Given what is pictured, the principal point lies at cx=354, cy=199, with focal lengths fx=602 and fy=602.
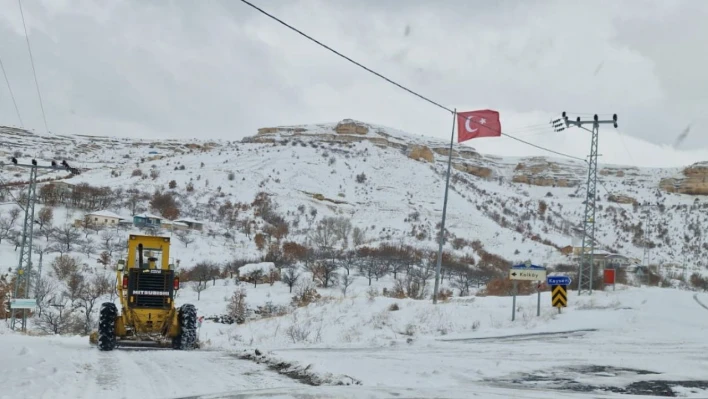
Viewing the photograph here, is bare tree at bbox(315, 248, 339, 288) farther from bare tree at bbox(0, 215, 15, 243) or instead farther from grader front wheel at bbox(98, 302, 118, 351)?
grader front wheel at bbox(98, 302, 118, 351)

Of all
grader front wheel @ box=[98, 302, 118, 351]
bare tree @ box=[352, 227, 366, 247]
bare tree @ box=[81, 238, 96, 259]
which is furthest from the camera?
bare tree @ box=[352, 227, 366, 247]

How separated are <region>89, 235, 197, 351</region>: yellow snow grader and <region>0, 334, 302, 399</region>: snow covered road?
2.39m

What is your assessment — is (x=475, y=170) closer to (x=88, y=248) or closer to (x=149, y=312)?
(x=88, y=248)

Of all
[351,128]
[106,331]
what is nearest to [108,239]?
[106,331]

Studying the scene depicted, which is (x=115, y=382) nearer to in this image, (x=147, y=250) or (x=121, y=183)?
(x=147, y=250)

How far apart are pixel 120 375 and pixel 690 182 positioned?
162801mm

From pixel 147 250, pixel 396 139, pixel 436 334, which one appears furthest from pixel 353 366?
pixel 396 139

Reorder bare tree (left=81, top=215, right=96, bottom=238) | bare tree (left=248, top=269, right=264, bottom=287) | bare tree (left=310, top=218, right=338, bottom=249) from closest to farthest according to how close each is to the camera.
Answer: bare tree (left=248, top=269, right=264, bottom=287) < bare tree (left=81, top=215, right=96, bottom=238) < bare tree (left=310, top=218, right=338, bottom=249)

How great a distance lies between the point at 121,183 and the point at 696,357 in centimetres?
8692

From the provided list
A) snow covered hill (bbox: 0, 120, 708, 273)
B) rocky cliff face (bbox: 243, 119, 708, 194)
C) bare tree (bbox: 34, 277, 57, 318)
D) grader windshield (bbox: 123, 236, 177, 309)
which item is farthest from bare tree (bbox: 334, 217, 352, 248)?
grader windshield (bbox: 123, 236, 177, 309)

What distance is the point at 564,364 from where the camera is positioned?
1309 centimetres

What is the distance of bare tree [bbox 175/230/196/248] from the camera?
2709 inches

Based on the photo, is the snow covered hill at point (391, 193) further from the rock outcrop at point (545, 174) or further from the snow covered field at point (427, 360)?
the snow covered field at point (427, 360)

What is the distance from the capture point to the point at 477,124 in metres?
27.2
